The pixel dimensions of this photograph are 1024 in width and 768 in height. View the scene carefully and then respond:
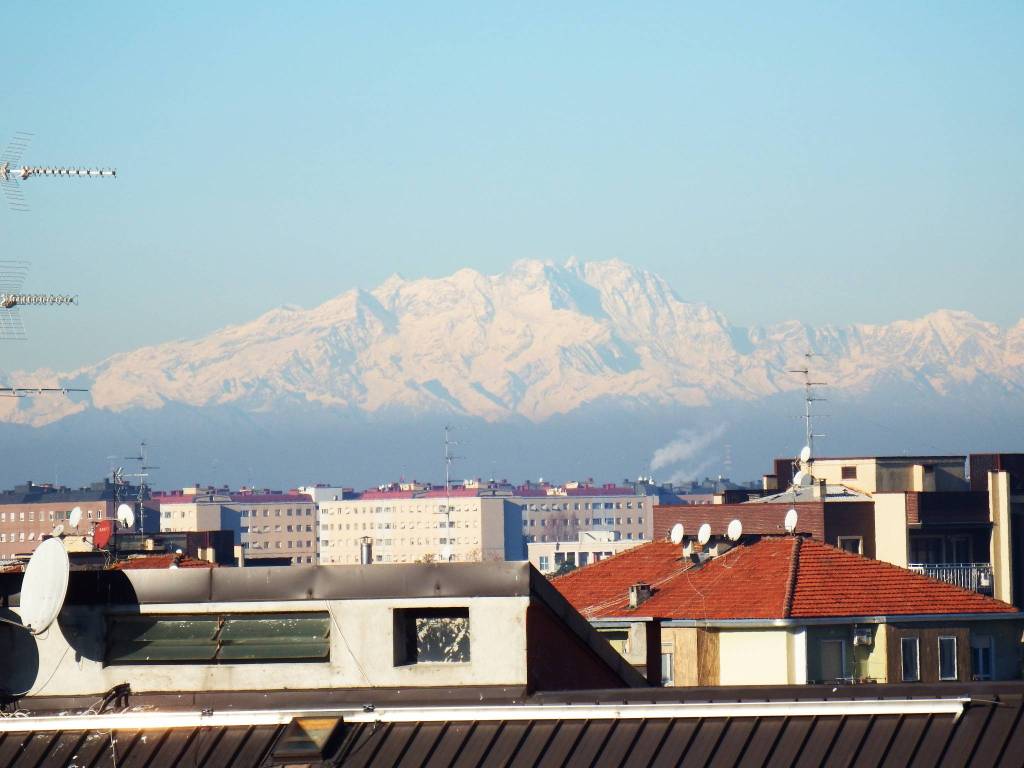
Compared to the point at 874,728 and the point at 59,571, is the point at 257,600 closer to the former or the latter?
the point at 59,571

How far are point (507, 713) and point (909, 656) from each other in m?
36.3

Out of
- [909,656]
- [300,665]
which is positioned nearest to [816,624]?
[909,656]

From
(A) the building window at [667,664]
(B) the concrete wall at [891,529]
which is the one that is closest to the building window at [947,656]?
(A) the building window at [667,664]

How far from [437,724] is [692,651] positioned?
1383 inches

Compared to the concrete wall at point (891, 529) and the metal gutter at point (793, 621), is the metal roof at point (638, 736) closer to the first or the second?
the metal gutter at point (793, 621)

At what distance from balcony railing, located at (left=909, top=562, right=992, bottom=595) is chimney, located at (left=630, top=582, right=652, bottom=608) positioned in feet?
187

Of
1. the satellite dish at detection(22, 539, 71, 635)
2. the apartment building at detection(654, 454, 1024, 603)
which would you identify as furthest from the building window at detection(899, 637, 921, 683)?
the apartment building at detection(654, 454, 1024, 603)

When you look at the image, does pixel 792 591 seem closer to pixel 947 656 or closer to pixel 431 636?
pixel 947 656

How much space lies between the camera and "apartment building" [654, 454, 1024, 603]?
110 meters

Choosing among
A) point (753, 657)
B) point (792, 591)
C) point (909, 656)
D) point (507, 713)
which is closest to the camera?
point (507, 713)

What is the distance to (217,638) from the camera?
21953mm

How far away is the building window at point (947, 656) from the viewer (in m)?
54.0

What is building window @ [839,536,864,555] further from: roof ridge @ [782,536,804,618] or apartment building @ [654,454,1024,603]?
roof ridge @ [782,536,804,618]

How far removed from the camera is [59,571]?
2080 centimetres
